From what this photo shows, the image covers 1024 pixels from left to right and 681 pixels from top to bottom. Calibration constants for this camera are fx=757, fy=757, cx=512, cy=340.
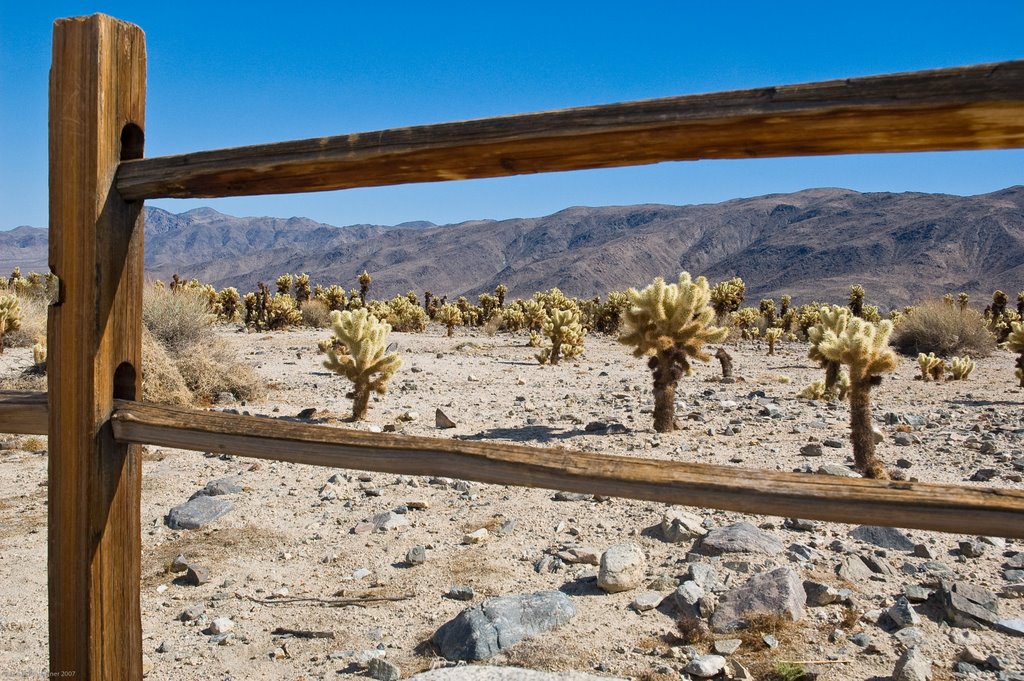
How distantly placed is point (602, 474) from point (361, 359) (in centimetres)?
698

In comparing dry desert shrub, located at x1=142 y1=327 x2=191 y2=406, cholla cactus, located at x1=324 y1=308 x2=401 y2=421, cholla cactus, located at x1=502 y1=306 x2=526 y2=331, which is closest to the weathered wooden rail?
cholla cactus, located at x1=324 y1=308 x2=401 y2=421

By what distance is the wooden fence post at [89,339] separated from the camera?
196cm

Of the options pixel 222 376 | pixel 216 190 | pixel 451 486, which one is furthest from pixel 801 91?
pixel 222 376

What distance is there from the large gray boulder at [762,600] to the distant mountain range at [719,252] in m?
64.6

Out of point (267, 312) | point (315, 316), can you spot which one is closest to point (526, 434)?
point (267, 312)

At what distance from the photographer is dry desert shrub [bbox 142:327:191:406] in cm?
867

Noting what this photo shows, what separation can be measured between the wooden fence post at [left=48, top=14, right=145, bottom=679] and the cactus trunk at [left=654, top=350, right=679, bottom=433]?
20.0ft

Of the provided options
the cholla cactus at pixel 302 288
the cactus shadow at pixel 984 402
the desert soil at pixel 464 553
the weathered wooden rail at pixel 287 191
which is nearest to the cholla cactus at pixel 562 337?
the desert soil at pixel 464 553

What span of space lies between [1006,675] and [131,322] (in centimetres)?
331

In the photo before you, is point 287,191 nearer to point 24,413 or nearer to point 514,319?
point 24,413

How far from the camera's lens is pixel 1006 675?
2.89 m

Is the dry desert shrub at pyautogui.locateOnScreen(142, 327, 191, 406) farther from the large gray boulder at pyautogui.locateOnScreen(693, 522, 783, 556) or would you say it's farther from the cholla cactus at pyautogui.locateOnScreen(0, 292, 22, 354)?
the large gray boulder at pyautogui.locateOnScreen(693, 522, 783, 556)

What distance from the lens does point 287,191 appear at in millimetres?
2061

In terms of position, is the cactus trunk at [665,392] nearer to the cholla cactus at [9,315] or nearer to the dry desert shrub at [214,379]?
the dry desert shrub at [214,379]
